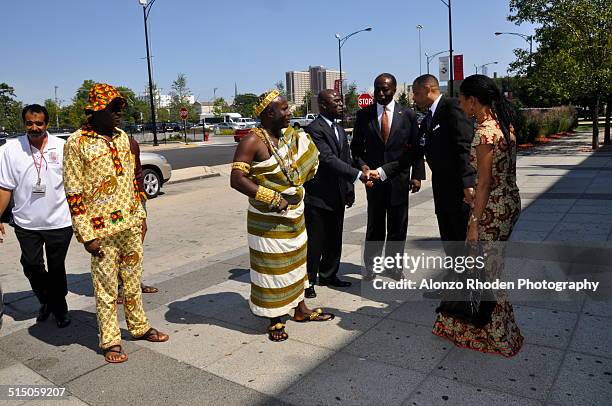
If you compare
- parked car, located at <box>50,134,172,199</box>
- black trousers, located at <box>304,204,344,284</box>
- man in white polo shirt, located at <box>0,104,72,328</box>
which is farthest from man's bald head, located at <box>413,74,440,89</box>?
parked car, located at <box>50,134,172,199</box>

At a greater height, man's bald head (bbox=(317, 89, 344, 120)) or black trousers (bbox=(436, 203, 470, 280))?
man's bald head (bbox=(317, 89, 344, 120))

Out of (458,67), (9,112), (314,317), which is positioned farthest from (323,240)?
(9,112)

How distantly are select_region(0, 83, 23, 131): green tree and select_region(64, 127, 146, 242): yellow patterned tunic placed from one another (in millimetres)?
59365

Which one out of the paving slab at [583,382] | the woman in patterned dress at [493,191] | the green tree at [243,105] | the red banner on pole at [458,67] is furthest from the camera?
the green tree at [243,105]

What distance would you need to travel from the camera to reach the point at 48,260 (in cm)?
423

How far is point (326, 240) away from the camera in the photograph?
194 inches

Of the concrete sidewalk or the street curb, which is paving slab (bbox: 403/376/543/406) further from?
the street curb

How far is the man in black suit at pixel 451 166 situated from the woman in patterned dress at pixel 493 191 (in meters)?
0.49

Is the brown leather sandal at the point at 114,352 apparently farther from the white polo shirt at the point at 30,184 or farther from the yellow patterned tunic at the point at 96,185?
the white polo shirt at the point at 30,184

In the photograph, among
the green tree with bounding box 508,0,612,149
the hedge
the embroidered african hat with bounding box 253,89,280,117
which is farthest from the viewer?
the hedge

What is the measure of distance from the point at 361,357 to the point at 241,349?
87 cm

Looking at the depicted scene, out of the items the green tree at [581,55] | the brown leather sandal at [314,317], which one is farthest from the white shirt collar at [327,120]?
the green tree at [581,55]

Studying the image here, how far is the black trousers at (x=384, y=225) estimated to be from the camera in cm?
496

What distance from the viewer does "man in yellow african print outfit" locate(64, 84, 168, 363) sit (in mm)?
3396
